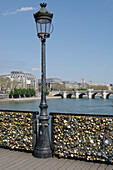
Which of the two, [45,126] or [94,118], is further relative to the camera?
[45,126]

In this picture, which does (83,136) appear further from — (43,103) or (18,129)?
(18,129)

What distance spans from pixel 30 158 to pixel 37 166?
2.20 ft

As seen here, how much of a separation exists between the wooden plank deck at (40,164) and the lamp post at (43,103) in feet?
0.80

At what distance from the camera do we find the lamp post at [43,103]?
244 inches

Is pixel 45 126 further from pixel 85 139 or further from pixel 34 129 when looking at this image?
pixel 85 139

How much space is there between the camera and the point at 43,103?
6.38 m

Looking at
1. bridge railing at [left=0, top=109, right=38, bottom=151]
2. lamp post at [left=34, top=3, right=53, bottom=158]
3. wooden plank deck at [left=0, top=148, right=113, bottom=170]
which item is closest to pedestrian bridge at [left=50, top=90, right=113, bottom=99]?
bridge railing at [left=0, top=109, right=38, bottom=151]

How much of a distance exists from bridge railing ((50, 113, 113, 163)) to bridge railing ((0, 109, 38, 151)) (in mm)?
668

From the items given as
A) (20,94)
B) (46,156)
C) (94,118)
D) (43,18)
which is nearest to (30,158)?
(46,156)

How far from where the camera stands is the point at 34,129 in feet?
21.4

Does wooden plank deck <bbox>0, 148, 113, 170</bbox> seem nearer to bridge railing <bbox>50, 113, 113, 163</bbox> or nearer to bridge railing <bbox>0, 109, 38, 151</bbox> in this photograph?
bridge railing <bbox>50, 113, 113, 163</bbox>

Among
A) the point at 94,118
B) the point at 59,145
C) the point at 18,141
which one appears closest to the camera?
the point at 94,118

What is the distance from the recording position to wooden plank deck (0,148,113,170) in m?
5.41

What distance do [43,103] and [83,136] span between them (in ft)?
4.63
